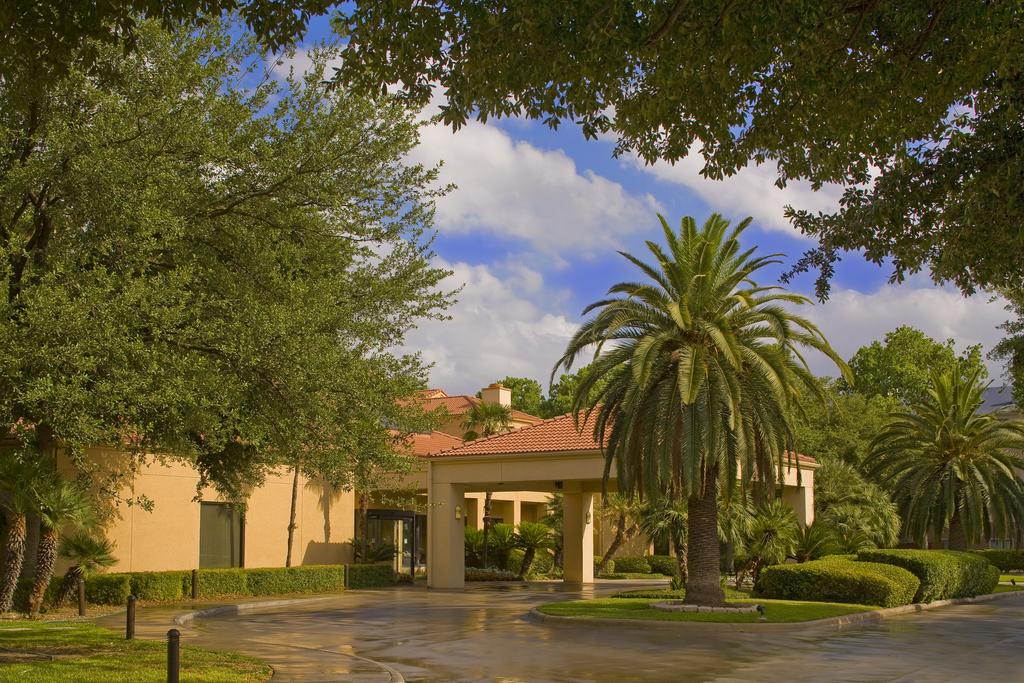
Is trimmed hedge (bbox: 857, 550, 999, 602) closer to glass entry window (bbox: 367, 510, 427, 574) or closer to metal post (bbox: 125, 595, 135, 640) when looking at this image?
glass entry window (bbox: 367, 510, 427, 574)

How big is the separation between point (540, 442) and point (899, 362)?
192ft

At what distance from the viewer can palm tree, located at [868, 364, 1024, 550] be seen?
121 ft

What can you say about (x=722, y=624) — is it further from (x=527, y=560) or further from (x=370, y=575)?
(x=527, y=560)

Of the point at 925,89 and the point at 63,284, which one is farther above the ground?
the point at 925,89

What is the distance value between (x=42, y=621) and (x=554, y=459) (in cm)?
1745

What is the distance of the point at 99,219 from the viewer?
1675cm

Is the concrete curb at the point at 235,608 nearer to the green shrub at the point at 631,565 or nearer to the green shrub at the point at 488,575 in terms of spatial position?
the green shrub at the point at 488,575

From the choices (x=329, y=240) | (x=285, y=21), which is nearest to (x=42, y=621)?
(x=329, y=240)

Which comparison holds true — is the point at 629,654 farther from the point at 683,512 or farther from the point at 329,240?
the point at 683,512

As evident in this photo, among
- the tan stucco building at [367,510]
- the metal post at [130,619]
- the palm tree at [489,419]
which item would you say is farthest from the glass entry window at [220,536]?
the palm tree at [489,419]

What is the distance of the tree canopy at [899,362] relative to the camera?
8406cm

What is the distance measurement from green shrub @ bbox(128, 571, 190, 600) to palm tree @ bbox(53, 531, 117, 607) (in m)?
2.91

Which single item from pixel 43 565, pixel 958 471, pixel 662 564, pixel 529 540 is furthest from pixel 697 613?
pixel 662 564

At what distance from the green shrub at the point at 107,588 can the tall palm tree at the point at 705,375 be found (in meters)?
12.1
